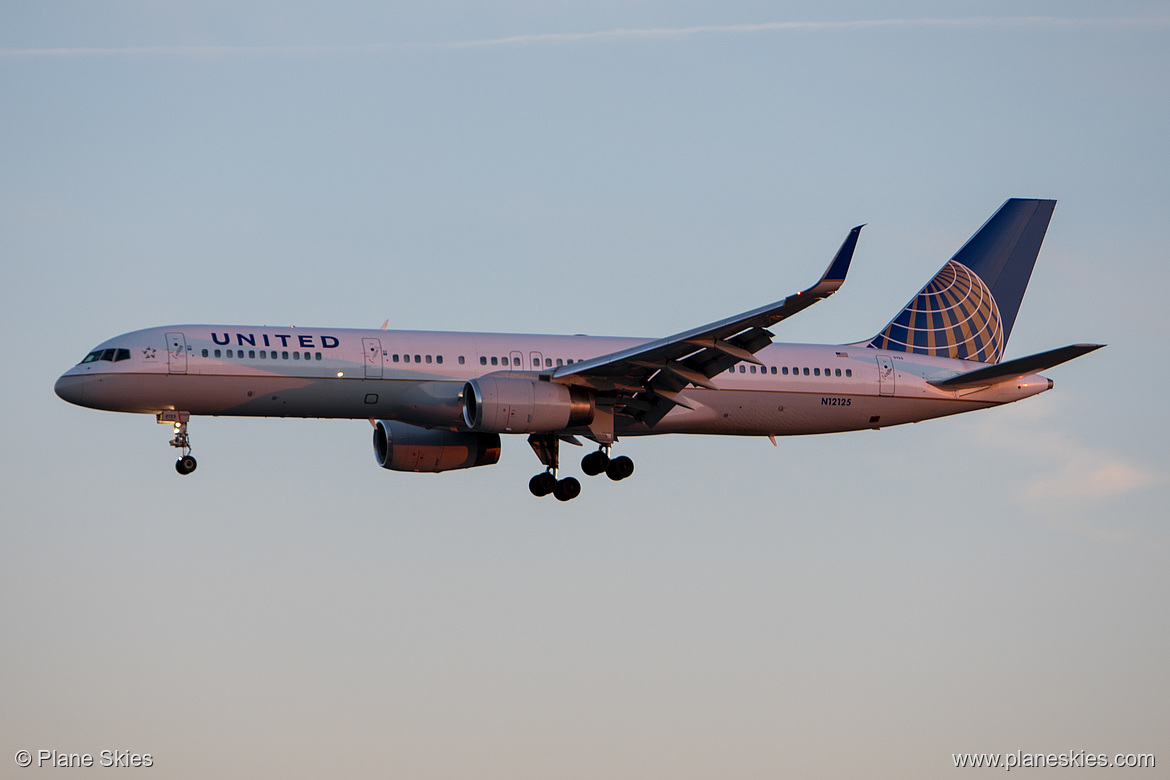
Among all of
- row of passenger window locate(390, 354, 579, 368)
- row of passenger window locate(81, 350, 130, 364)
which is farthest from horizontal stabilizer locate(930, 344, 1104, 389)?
row of passenger window locate(81, 350, 130, 364)

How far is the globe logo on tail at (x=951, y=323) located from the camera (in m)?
55.6

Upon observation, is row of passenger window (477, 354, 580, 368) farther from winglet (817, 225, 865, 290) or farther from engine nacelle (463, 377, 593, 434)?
winglet (817, 225, 865, 290)

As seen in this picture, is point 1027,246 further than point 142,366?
Yes

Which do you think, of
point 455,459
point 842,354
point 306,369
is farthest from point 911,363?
point 306,369

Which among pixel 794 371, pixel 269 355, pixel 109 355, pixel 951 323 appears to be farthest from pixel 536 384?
pixel 951 323

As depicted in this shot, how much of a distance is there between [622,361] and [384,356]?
6.99 metres

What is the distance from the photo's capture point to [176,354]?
47.2 metres

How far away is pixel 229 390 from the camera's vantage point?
4728cm

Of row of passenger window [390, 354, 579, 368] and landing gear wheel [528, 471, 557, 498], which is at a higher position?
row of passenger window [390, 354, 579, 368]

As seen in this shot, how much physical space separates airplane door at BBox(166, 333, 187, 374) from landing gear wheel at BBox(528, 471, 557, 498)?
11347mm

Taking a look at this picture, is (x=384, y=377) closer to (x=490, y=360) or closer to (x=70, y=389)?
(x=490, y=360)

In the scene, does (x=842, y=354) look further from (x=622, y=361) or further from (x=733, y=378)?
(x=622, y=361)

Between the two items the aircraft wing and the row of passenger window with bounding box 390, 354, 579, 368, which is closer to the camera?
the aircraft wing

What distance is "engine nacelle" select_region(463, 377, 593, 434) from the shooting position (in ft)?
152
